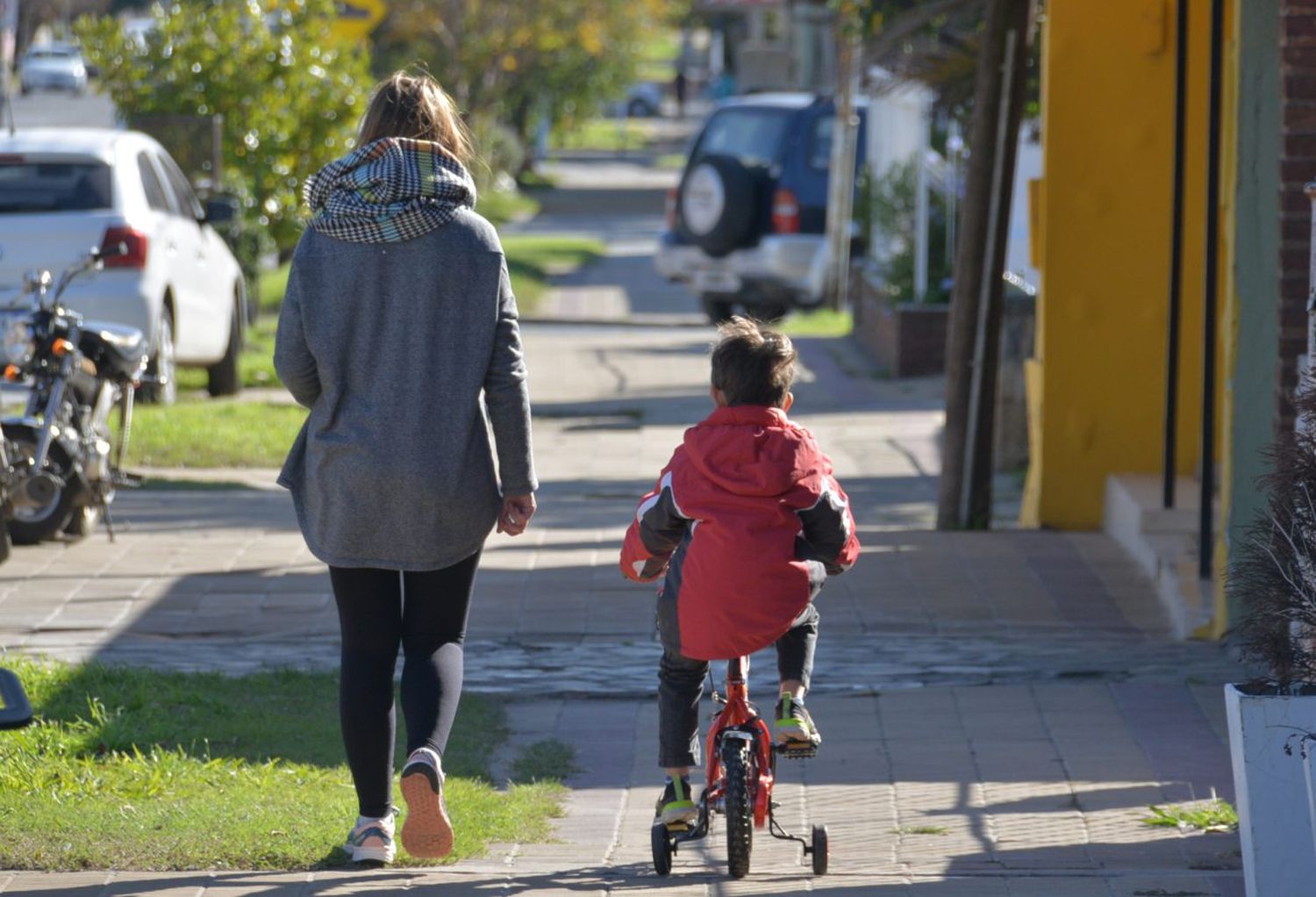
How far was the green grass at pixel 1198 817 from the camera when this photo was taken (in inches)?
193

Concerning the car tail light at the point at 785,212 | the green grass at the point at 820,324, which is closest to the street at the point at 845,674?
the green grass at the point at 820,324

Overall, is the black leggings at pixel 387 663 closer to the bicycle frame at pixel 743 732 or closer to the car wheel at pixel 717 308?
the bicycle frame at pixel 743 732

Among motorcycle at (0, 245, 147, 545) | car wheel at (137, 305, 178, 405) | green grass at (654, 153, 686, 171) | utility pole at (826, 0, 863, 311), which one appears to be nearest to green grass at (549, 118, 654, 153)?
green grass at (654, 153, 686, 171)

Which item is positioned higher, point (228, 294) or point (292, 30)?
point (292, 30)

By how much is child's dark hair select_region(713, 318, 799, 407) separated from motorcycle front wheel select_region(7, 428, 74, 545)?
4.82 meters

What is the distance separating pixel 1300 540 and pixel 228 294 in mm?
10497

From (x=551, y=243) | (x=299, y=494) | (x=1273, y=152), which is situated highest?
(x=1273, y=152)

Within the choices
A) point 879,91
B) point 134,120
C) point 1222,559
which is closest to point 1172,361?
point 1222,559

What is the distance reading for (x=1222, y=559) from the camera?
22.7ft

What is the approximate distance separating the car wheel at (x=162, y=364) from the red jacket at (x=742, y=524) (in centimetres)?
753

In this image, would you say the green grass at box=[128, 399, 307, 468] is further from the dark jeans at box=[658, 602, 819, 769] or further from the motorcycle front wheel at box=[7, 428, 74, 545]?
the dark jeans at box=[658, 602, 819, 769]

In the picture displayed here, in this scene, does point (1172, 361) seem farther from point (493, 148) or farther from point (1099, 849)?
point (493, 148)

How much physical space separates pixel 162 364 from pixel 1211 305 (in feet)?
21.5

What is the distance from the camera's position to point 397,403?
14.6ft
